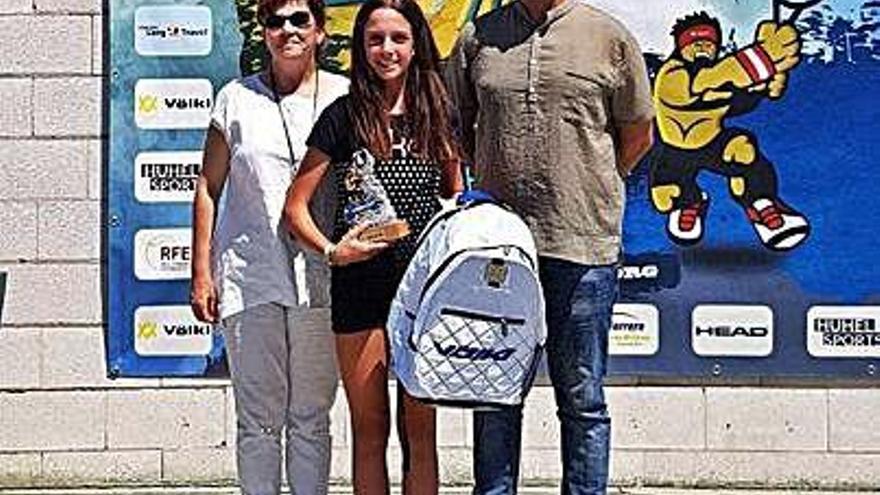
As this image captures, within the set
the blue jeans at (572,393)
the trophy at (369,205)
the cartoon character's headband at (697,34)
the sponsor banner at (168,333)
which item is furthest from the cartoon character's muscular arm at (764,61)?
the sponsor banner at (168,333)

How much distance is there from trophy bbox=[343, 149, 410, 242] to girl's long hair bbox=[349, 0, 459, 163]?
61 mm

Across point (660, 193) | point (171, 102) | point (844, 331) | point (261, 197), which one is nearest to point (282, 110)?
point (261, 197)

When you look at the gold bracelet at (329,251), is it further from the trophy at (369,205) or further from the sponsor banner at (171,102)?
the sponsor banner at (171,102)

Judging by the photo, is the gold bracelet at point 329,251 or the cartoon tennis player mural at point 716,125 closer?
the gold bracelet at point 329,251

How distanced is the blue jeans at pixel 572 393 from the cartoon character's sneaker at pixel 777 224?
1869mm

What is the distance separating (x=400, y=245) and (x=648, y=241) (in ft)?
6.69

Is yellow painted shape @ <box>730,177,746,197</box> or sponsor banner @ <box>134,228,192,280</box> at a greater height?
yellow painted shape @ <box>730,177,746,197</box>

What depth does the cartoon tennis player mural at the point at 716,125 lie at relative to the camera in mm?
6371

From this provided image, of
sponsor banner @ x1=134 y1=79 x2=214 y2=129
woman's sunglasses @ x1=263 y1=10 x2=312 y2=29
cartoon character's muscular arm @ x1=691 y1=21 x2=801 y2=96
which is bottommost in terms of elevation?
sponsor banner @ x1=134 y1=79 x2=214 y2=129

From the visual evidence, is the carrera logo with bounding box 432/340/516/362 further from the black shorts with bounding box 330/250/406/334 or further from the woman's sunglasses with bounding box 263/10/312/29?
the woman's sunglasses with bounding box 263/10/312/29

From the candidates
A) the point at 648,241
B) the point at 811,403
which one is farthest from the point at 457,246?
the point at 811,403

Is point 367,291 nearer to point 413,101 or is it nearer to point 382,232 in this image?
point 382,232

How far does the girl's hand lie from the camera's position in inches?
180

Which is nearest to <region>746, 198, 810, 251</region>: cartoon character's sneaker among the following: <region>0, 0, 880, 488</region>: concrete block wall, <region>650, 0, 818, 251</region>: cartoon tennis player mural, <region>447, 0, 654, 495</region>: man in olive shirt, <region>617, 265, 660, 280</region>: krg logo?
<region>650, 0, 818, 251</region>: cartoon tennis player mural
